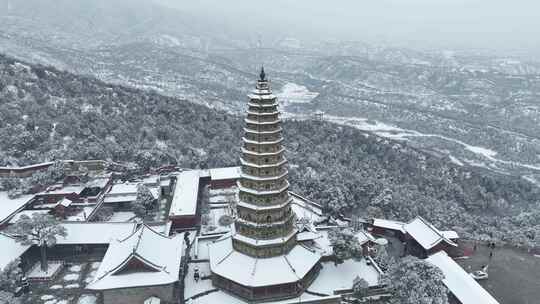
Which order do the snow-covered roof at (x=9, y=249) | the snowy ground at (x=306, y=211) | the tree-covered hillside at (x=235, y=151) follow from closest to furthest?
the snow-covered roof at (x=9, y=249)
the snowy ground at (x=306, y=211)
the tree-covered hillside at (x=235, y=151)

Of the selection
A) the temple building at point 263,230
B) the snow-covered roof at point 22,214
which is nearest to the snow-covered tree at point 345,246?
the temple building at point 263,230

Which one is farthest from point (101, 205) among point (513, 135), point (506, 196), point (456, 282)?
point (513, 135)

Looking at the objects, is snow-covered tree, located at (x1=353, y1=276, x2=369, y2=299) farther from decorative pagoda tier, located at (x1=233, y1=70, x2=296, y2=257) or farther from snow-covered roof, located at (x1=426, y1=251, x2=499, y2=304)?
snow-covered roof, located at (x1=426, y1=251, x2=499, y2=304)

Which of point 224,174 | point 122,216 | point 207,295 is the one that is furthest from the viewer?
point 224,174

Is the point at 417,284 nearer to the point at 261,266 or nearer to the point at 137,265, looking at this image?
the point at 261,266

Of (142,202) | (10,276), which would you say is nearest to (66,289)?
(10,276)

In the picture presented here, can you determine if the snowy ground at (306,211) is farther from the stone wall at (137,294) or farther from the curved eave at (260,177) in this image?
the stone wall at (137,294)

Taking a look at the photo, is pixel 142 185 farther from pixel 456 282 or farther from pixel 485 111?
pixel 485 111
